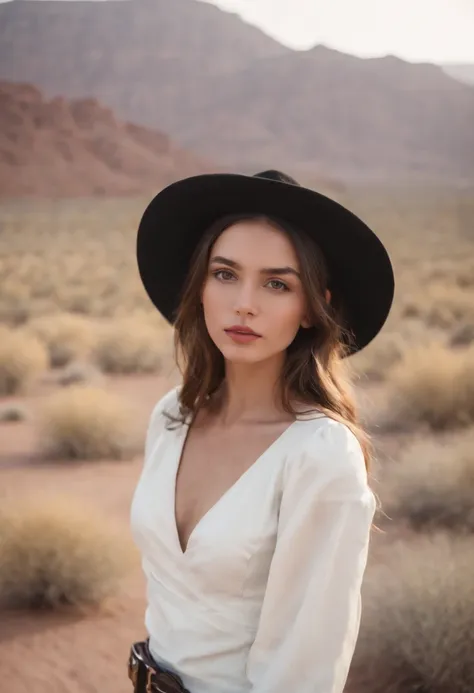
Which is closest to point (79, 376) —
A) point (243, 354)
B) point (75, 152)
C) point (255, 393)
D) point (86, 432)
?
point (86, 432)

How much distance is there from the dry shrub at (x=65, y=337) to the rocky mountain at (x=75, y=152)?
28.3m

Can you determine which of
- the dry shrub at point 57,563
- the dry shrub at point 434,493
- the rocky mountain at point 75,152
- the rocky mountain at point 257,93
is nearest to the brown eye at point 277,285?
the dry shrub at point 57,563

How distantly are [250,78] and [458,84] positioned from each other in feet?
46.7

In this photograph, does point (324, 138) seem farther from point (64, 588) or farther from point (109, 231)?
point (64, 588)

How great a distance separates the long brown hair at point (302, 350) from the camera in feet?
4.99

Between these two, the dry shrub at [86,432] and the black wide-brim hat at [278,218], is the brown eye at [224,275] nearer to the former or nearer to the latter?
the black wide-brim hat at [278,218]

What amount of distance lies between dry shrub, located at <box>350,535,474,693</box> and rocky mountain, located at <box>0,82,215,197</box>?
119ft

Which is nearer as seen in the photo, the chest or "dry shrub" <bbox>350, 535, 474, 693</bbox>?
the chest

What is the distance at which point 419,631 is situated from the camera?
2.82 m

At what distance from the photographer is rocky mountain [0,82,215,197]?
3866 cm

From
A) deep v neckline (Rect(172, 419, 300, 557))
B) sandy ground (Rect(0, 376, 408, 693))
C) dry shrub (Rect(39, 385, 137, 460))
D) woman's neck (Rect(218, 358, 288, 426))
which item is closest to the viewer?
deep v neckline (Rect(172, 419, 300, 557))

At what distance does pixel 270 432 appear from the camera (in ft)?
4.99

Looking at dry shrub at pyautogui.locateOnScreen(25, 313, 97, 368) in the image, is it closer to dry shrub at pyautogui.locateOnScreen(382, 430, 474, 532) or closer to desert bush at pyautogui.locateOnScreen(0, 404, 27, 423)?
desert bush at pyautogui.locateOnScreen(0, 404, 27, 423)

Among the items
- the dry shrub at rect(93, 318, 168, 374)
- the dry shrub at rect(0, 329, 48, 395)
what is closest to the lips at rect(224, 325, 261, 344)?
the dry shrub at rect(0, 329, 48, 395)
